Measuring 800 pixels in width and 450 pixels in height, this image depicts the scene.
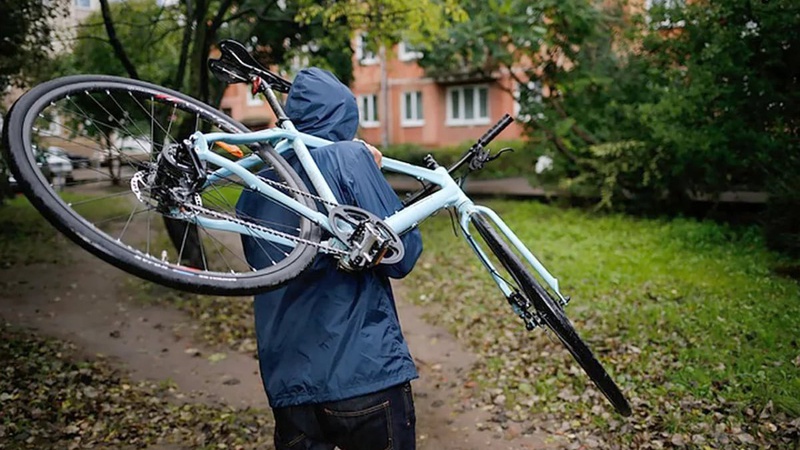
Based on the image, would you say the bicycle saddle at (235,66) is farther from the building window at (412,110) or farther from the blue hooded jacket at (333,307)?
the building window at (412,110)

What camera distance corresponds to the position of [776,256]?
32.5 ft

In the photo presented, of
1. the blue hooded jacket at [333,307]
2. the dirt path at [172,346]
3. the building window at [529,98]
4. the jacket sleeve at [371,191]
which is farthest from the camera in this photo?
the building window at [529,98]

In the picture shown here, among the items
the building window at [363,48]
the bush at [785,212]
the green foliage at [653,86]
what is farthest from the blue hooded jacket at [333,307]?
the bush at [785,212]

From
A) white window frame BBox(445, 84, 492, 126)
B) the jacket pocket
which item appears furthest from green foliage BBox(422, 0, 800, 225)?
white window frame BBox(445, 84, 492, 126)

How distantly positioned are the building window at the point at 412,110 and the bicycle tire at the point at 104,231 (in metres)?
34.3

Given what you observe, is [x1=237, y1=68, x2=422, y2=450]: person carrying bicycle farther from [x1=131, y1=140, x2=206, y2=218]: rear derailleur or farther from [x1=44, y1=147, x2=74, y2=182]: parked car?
[x1=44, y1=147, x2=74, y2=182]: parked car

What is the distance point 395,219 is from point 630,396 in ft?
12.7

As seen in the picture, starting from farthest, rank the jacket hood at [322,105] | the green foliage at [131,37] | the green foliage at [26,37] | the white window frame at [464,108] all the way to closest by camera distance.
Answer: the white window frame at [464,108], the green foliage at [131,37], the green foliage at [26,37], the jacket hood at [322,105]

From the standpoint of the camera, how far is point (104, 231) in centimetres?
257

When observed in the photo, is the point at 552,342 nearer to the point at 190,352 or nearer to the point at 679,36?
the point at 190,352

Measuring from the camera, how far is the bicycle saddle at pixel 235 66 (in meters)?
3.33

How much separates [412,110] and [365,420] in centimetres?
3529

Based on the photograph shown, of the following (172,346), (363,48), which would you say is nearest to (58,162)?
(172,346)

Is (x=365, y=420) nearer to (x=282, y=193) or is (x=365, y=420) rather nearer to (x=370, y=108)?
(x=282, y=193)
